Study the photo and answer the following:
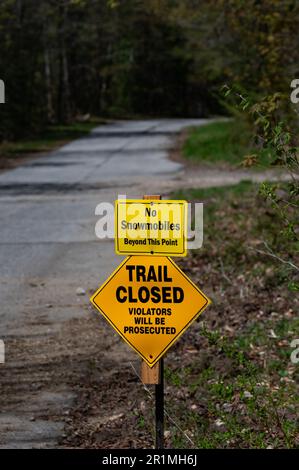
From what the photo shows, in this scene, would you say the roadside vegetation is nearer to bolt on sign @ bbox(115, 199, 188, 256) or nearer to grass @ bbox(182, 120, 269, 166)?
grass @ bbox(182, 120, 269, 166)

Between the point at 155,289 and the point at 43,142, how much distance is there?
29.8 meters

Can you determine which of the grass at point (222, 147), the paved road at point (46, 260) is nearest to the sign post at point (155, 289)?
the paved road at point (46, 260)

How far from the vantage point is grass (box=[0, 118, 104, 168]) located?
28.7m

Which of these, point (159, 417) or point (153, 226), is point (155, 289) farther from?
point (159, 417)

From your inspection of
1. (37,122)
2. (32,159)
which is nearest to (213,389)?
(32,159)

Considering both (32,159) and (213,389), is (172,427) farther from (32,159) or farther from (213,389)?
(32,159)

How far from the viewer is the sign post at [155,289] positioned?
5352 millimetres

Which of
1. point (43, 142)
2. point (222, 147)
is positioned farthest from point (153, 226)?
point (43, 142)

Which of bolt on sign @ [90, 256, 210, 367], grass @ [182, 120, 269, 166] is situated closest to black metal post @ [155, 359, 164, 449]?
bolt on sign @ [90, 256, 210, 367]

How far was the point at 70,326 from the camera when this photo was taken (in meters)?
9.05

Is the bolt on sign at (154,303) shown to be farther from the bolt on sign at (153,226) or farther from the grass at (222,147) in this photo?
the grass at (222,147)

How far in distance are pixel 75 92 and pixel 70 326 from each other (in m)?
47.9

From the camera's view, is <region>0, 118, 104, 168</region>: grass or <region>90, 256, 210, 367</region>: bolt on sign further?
<region>0, 118, 104, 168</region>: grass

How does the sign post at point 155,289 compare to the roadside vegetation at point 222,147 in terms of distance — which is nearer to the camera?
the sign post at point 155,289
